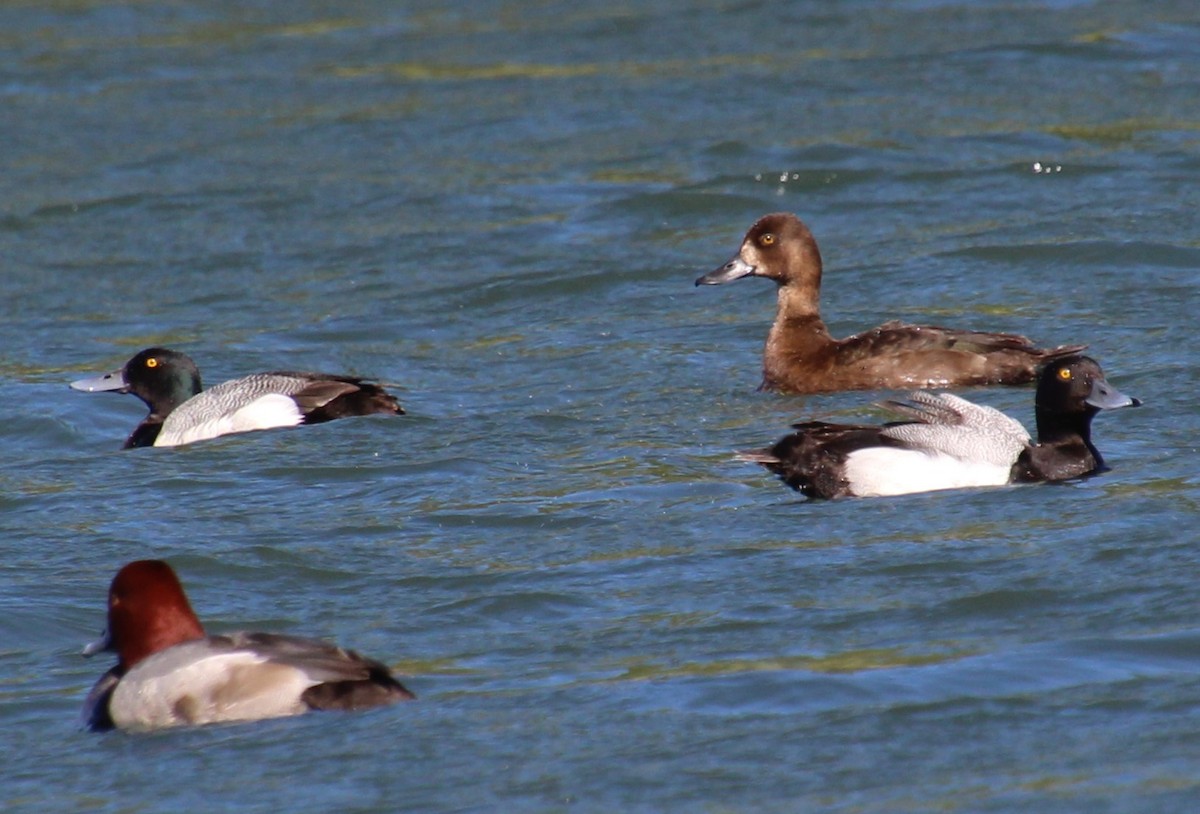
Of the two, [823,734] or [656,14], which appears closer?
[823,734]

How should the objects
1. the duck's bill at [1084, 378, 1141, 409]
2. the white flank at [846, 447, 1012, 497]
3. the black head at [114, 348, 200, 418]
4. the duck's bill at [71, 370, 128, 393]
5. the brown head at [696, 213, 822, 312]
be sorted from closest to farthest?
1. the white flank at [846, 447, 1012, 497]
2. the duck's bill at [1084, 378, 1141, 409]
3. the black head at [114, 348, 200, 418]
4. the duck's bill at [71, 370, 128, 393]
5. the brown head at [696, 213, 822, 312]

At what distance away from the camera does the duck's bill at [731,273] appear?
1278cm

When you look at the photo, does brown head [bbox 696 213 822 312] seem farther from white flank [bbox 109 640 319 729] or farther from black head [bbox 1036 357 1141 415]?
white flank [bbox 109 640 319 729]

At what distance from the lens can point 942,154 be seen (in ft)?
54.0

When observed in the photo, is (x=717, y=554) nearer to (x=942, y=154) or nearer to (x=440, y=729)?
(x=440, y=729)

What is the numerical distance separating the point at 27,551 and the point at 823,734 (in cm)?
404

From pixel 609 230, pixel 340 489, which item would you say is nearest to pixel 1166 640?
pixel 340 489

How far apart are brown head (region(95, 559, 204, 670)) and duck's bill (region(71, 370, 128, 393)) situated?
5.24 metres

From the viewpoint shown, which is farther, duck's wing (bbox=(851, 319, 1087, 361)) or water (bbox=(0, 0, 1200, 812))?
duck's wing (bbox=(851, 319, 1087, 361))


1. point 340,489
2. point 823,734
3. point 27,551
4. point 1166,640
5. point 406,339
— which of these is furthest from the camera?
point 406,339

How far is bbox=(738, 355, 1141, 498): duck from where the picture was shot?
9.09 metres

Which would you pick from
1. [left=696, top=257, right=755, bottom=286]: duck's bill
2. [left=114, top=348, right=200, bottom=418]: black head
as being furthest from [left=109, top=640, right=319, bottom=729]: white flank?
[left=696, top=257, right=755, bottom=286]: duck's bill

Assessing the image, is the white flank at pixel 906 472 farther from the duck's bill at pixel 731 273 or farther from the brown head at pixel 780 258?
the duck's bill at pixel 731 273

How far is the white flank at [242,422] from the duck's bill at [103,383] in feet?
1.73
